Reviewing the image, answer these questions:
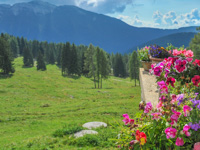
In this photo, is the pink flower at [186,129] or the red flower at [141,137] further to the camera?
the red flower at [141,137]

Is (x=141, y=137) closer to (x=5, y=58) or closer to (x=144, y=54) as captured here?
(x=144, y=54)

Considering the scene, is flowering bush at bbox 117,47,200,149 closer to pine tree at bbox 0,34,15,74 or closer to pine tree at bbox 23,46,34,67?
pine tree at bbox 0,34,15,74

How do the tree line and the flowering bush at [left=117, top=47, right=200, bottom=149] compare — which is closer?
the flowering bush at [left=117, top=47, right=200, bottom=149]

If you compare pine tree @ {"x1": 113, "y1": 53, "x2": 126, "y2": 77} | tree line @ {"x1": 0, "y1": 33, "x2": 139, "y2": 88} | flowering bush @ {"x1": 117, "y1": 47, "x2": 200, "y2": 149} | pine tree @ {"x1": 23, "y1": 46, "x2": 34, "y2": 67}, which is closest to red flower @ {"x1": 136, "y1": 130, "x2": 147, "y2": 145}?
flowering bush @ {"x1": 117, "y1": 47, "x2": 200, "y2": 149}

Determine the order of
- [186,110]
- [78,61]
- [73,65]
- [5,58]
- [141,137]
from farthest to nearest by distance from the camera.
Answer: [78,61], [73,65], [5,58], [141,137], [186,110]

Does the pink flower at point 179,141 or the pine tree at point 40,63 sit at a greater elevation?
the pine tree at point 40,63

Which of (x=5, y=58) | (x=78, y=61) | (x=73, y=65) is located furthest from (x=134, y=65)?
(x=5, y=58)

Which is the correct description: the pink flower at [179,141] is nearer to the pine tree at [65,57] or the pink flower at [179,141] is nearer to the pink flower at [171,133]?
the pink flower at [171,133]

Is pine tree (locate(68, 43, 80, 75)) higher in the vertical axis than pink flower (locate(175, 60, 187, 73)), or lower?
higher

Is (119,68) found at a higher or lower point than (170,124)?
higher

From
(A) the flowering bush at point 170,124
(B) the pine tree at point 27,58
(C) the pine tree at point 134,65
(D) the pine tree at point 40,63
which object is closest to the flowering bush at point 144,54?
(A) the flowering bush at point 170,124

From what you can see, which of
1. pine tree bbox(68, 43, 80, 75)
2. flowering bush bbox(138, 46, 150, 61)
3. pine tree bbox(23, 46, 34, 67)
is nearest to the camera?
flowering bush bbox(138, 46, 150, 61)

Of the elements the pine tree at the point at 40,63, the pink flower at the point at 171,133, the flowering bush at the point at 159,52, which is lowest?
the pink flower at the point at 171,133

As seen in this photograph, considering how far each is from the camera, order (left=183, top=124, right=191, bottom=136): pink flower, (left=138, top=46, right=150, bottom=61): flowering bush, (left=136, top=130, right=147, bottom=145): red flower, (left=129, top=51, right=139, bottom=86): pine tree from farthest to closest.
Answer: (left=129, top=51, right=139, bottom=86): pine tree, (left=138, top=46, right=150, bottom=61): flowering bush, (left=136, top=130, right=147, bottom=145): red flower, (left=183, top=124, right=191, bottom=136): pink flower
